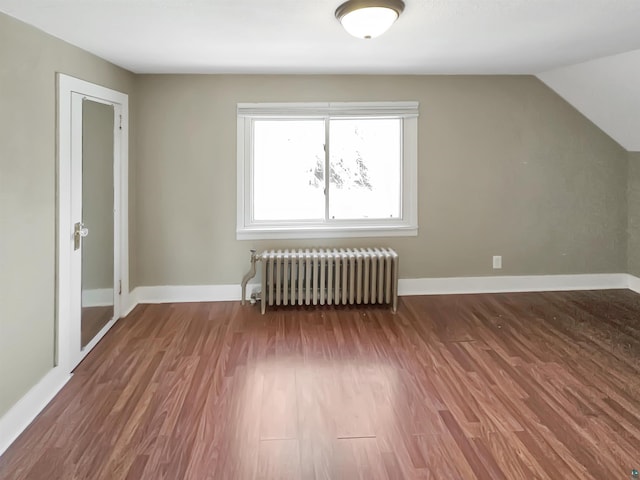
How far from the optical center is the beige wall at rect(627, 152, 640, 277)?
475cm

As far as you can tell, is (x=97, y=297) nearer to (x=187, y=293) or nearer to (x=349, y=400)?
(x=187, y=293)

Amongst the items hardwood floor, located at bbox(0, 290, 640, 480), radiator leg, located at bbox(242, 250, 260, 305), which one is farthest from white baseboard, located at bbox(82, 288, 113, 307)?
radiator leg, located at bbox(242, 250, 260, 305)

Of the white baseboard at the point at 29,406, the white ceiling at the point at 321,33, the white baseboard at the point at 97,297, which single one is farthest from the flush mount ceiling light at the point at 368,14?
the white baseboard at the point at 29,406

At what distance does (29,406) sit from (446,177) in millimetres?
3867

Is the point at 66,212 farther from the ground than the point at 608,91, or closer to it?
closer to it

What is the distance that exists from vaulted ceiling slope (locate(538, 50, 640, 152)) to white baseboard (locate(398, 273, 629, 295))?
4.51ft

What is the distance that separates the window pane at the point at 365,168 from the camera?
183 inches

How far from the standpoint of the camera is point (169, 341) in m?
3.65

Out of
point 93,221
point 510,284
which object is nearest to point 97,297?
point 93,221

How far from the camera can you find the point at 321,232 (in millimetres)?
4652

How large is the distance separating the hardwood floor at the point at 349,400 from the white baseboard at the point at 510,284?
55 centimetres

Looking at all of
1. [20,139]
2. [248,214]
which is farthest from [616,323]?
[20,139]

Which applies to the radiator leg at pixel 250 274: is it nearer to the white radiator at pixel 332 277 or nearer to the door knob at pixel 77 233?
the white radiator at pixel 332 277

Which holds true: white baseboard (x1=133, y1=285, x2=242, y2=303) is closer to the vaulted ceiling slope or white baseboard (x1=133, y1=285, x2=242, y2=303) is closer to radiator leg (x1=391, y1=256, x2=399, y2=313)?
radiator leg (x1=391, y1=256, x2=399, y2=313)
